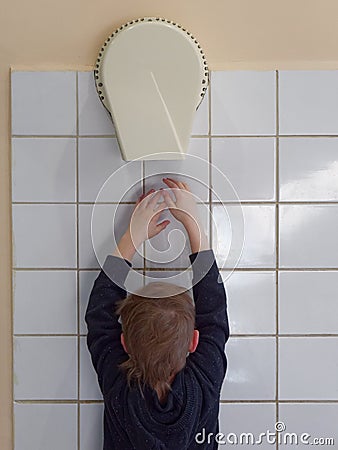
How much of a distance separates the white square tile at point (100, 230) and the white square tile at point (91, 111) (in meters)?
0.15

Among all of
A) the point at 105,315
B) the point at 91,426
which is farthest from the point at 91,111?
the point at 91,426

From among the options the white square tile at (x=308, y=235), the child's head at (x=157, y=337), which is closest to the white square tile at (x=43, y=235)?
the child's head at (x=157, y=337)

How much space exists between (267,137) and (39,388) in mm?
685

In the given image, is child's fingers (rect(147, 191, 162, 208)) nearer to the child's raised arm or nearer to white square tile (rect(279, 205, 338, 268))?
the child's raised arm

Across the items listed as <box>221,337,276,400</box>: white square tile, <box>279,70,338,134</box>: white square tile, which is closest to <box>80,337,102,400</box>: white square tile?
<box>221,337,276,400</box>: white square tile

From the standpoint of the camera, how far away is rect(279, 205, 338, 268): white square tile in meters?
1.55

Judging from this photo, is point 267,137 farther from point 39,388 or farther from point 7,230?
point 39,388

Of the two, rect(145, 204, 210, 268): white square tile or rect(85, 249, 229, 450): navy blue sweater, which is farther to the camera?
rect(145, 204, 210, 268): white square tile

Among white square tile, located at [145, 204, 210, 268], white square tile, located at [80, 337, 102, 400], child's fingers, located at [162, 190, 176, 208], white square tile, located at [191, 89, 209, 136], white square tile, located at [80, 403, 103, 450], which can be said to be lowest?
white square tile, located at [80, 403, 103, 450]

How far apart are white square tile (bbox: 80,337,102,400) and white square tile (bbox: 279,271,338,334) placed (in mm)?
391

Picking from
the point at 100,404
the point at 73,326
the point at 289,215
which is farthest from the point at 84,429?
the point at 289,215

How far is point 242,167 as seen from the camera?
154 centimetres

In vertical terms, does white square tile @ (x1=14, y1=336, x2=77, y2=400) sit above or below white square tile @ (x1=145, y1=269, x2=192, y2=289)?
below

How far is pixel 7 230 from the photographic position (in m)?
1.56
